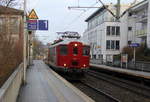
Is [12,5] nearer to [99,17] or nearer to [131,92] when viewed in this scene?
[131,92]

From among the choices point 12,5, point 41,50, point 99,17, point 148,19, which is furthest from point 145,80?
point 41,50

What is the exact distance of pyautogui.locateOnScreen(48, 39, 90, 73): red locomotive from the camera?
25109mm

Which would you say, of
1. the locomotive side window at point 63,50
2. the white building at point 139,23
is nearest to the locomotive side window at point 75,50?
the locomotive side window at point 63,50

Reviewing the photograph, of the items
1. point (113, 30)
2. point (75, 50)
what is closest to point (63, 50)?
point (75, 50)

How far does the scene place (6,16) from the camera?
1875 centimetres

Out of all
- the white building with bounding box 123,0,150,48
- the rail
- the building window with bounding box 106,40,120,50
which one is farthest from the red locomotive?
the building window with bounding box 106,40,120,50

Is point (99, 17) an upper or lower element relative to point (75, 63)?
upper

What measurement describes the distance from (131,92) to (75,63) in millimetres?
6803

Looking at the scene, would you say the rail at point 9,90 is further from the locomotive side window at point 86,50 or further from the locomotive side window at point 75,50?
the locomotive side window at point 86,50

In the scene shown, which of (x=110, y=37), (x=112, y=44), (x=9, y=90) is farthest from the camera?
(x=112, y=44)

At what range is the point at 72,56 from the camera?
25438 mm

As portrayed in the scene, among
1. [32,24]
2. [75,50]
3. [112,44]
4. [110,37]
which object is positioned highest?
[110,37]

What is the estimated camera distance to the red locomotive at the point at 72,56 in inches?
989

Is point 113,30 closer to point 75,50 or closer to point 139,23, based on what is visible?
point 139,23
